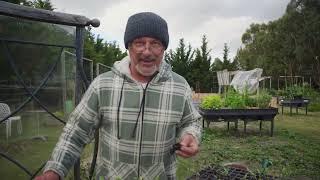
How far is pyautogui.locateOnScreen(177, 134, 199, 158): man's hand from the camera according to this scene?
6.50ft

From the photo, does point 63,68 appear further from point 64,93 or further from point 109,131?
point 109,131

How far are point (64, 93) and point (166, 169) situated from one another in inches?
59.4

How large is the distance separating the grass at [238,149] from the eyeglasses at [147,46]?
1140mm

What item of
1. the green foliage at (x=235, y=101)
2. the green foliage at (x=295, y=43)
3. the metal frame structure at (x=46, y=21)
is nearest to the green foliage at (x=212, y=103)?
the green foliage at (x=235, y=101)

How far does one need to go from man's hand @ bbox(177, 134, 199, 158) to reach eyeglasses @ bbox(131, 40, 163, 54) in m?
0.46

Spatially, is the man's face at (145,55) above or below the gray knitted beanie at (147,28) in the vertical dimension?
below

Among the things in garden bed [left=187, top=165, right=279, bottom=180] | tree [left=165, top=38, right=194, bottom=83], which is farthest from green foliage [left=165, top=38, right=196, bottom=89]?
garden bed [left=187, top=165, right=279, bottom=180]

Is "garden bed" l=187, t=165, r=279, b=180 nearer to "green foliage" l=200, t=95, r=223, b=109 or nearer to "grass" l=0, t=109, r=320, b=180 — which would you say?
"grass" l=0, t=109, r=320, b=180

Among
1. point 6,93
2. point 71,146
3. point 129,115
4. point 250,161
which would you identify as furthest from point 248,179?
point 250,161

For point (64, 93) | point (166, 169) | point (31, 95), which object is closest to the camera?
point (166, 169)

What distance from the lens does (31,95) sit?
8.11 ft

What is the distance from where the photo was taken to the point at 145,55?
211 centimetres

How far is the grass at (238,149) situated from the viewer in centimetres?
289

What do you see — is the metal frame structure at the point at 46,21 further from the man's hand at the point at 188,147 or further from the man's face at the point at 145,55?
the man's hand at the point at 188,147
